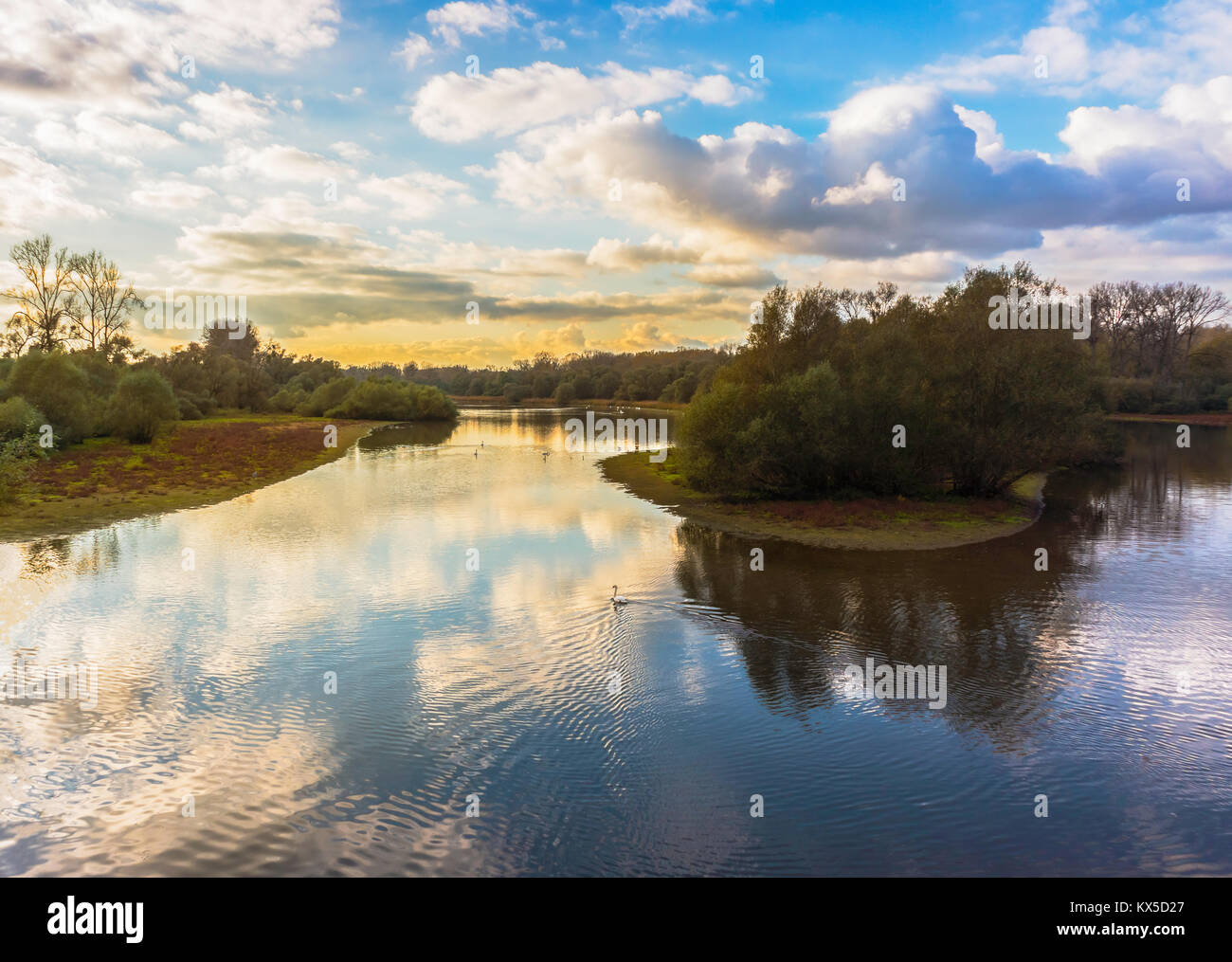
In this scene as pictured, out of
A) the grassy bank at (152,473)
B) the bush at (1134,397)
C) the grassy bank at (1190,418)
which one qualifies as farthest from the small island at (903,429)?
the bush at (1134,397)

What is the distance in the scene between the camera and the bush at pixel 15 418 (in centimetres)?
5219

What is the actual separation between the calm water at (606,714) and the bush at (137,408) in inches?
1826

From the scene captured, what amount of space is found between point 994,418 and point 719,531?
1816 centimetres

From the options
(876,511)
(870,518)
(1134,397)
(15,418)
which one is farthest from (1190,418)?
(15,418)

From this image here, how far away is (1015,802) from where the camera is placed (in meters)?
12.7

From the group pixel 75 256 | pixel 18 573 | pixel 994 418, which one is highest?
pixel 75 256

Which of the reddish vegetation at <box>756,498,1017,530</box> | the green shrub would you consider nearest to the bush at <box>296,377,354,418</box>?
the green shrub

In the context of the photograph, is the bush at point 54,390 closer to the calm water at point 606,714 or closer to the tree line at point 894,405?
the calm water at point 606,714

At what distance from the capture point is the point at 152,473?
52688mm

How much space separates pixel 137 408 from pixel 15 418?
60.2ft

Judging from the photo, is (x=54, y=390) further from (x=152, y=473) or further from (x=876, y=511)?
(x=876, y=511)

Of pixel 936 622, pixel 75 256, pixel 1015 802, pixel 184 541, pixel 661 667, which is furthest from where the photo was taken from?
pixel 75 256
